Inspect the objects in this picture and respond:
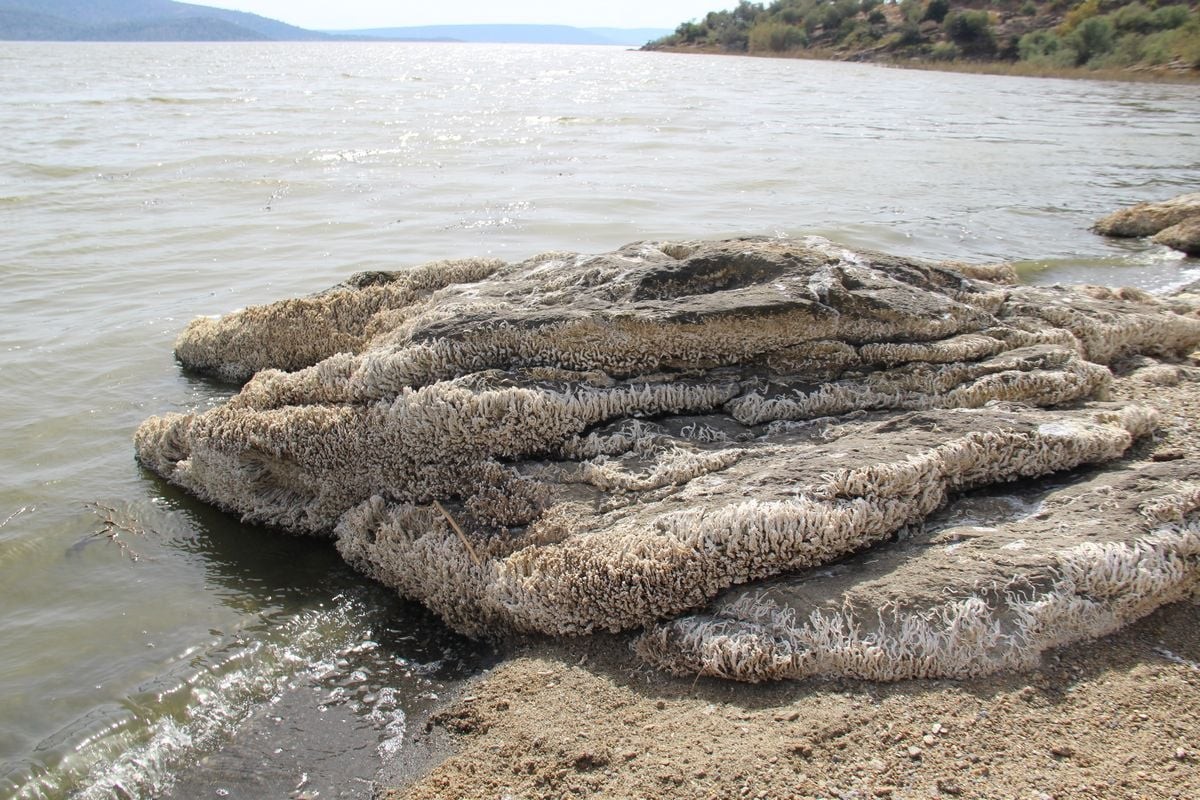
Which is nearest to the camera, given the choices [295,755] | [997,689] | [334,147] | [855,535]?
[997,689]

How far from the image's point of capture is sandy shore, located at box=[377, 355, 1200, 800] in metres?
2.51

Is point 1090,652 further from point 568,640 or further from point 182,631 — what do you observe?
point 182,631

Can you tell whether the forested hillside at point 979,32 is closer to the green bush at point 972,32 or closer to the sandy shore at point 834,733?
the green bush at point 972,32

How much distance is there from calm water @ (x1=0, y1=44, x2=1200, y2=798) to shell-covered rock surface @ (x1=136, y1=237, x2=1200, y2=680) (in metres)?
0.46

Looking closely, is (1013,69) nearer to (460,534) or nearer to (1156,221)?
(1156,221)

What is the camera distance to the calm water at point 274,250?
3289mm

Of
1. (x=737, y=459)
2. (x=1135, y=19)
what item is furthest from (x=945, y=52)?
(x=737, y=459)

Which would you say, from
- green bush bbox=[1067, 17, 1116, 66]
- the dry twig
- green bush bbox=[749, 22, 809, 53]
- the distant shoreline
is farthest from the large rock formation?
green bush bbox=[749, 22, 809, 53]

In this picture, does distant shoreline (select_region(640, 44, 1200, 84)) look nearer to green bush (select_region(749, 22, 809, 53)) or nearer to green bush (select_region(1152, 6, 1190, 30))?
green bush (select_region(749, 22, 809, 53))

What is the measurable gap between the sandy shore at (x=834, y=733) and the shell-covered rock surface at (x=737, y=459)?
Result: 0.11 metres

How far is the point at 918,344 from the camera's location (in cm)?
454

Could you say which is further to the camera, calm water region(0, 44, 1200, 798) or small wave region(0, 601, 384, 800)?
calm water region(0, 44, 1200, 798)

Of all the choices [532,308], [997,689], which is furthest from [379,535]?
[997,689]

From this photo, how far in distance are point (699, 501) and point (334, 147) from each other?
18.1 metres
